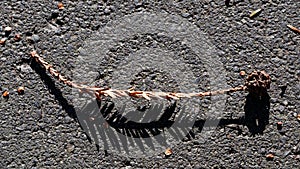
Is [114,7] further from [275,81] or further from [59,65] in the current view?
[275,81]

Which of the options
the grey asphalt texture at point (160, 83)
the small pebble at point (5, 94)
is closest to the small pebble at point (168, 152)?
the grey asphalt texture at point (160, 83)

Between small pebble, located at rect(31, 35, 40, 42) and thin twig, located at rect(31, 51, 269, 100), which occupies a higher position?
small pebble, located at rect(31, 35, 40, 42)

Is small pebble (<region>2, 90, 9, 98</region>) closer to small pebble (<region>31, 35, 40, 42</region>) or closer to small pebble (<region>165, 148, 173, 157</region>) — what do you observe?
small pebble (<region>31, 35, 40, 42</region>)

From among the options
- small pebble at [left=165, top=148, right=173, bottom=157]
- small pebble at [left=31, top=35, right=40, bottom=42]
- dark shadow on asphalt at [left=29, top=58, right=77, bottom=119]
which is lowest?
small pebble at [left=165, top=148, right=173, bottom=157]

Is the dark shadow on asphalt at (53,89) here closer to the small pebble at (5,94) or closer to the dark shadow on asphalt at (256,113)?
the small pebble at (5,94)

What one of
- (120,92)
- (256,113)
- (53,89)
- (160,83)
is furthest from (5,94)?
(256,113)

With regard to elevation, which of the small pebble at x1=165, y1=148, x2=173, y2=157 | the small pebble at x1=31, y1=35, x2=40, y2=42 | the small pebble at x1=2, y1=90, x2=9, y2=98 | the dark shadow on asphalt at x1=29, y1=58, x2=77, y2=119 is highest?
the small pebble at x1=31, y1=35, x2=40, y2=42

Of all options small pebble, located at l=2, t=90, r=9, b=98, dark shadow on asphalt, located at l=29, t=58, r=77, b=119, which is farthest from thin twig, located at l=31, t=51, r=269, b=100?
small pebble, located at l=2, t=90, r=9, b=98

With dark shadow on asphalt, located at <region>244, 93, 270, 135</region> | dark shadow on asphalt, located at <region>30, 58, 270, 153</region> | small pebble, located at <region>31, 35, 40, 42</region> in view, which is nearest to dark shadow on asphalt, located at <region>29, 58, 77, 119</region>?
dark shadow on asphalt, located at <region>30, 58, 270, 153</region>

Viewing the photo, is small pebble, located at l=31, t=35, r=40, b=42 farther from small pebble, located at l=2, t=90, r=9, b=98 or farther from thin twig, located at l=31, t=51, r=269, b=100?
small pebble, located at l=2, t=90, r=9, b=98

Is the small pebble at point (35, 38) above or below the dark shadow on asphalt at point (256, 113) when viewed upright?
above
